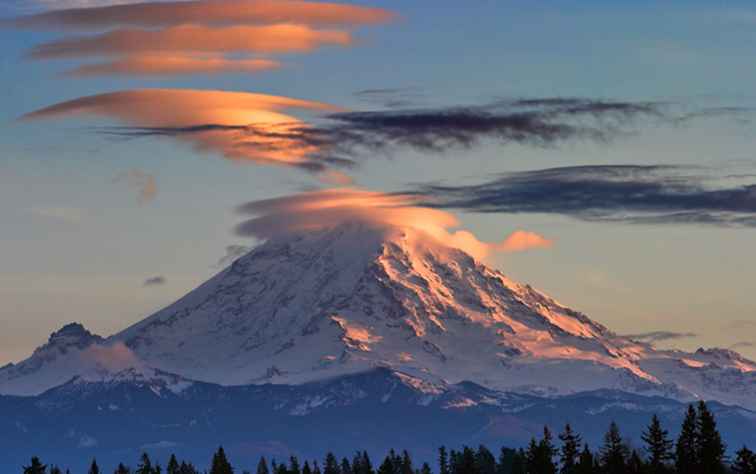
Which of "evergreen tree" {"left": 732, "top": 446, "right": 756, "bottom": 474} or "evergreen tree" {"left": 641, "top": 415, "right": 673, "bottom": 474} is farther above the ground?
"evergreen tree" {"left": 641, "top": 415, "right": 673, "bottom": 474}

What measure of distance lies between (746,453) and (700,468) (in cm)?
1318

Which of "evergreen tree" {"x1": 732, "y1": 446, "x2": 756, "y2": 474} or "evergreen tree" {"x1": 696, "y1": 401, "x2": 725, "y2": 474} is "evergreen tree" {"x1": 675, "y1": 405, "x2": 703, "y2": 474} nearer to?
"evergreen tree" {"x1": 696, "y1": 401, "x2": 725, "y2": 474}

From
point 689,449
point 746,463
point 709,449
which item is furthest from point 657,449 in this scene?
point 746,463

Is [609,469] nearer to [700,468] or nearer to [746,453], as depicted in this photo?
[700,468]

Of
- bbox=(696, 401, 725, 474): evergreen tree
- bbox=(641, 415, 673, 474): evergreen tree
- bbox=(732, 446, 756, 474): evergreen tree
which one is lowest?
bbox=(732, 446, 756, 474): evergreen tree

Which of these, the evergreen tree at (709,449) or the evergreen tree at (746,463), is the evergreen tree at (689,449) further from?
the evergreen tree at (746,463)

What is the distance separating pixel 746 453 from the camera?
167 meters

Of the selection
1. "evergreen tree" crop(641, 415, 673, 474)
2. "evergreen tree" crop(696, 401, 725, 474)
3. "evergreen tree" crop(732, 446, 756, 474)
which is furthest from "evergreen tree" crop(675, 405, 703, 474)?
"evergreen tree" crop(732, 446, 756, 474)

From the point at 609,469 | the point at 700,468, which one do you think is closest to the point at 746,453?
the point at 700,468

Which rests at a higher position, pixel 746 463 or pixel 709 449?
pixel 709 449

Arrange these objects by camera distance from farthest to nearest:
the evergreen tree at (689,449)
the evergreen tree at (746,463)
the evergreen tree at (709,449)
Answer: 1. the evergreen tree at (689,449)
2. the evergreen tree at (709,449)
3. the evergreen tree at (746,463)

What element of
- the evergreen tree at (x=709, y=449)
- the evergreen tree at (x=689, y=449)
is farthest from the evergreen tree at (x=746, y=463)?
the evergreen tree at (x=689, y=449)

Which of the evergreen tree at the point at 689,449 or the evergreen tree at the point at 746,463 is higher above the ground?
the evergreen tree at the point at 689,449

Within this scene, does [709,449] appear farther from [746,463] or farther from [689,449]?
[746,463]
